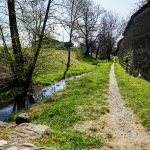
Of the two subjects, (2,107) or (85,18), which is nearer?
(2,107)

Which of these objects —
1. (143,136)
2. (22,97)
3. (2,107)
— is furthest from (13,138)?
(22,97)

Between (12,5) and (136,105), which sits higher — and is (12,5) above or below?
above

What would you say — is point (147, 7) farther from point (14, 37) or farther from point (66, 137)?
point (66, 137)

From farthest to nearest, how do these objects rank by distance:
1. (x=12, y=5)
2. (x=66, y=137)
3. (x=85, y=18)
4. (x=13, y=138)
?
(x=85, y=18) < (x=12, y=5) < (x=66, y=137) < (x=13, y=138)

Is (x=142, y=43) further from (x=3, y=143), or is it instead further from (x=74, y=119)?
(x=3, y=143)

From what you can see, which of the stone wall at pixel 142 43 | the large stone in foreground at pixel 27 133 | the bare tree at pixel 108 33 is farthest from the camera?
the bare tree at pixel 108 33

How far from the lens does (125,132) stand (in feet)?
32.7

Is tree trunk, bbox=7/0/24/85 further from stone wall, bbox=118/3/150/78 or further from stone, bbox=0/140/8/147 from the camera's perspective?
stone, bbox=0/140/8/147

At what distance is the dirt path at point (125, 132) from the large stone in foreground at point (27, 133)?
6.77 ft

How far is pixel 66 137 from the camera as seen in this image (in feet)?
30.0

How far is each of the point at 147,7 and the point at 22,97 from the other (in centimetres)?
1200

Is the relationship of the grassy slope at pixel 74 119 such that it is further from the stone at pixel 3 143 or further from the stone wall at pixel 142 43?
the stone wall at pixel 142 43

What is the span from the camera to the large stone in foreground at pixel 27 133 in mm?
8414

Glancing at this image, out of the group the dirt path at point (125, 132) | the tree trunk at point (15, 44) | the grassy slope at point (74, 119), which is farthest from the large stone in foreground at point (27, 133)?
the tree trunk at point (15, 44)
